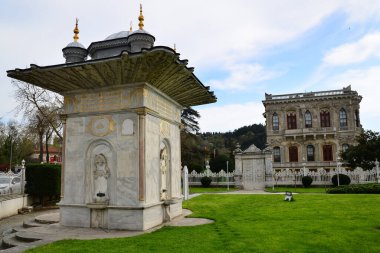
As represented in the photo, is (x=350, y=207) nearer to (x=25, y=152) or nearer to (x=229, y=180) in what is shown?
(x=229, y=180)

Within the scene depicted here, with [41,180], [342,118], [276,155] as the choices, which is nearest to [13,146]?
[41,180]

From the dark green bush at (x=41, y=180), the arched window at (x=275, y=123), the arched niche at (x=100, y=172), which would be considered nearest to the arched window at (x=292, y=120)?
the arched window at (x=275, y=123)

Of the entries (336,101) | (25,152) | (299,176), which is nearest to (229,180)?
(299,176)

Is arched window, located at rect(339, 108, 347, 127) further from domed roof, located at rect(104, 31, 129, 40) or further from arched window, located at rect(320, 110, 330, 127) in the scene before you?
domed roof, located at rect(104, 31, 129, 40)

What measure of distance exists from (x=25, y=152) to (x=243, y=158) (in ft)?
115

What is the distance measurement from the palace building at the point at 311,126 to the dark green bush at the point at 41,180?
35.4 m

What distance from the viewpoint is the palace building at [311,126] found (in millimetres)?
45000

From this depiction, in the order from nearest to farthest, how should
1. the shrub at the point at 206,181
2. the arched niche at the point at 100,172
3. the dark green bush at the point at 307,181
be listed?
1. the arched niche at the point at 100,172
2. the dark green bush at the point at 307,181
3. the shrub at the point at 206,181

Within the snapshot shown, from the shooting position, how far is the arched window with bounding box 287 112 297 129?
46719mm

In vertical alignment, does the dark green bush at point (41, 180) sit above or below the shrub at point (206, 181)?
above

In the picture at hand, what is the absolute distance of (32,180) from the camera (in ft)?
54.6

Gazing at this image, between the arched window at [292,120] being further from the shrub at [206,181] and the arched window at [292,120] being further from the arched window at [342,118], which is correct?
the shrub at [206,181]

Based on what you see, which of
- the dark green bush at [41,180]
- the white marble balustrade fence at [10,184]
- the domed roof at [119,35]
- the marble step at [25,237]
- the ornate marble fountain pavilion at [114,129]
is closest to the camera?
the marble step at [25,237]

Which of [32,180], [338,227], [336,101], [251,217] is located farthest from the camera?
[336,101]
